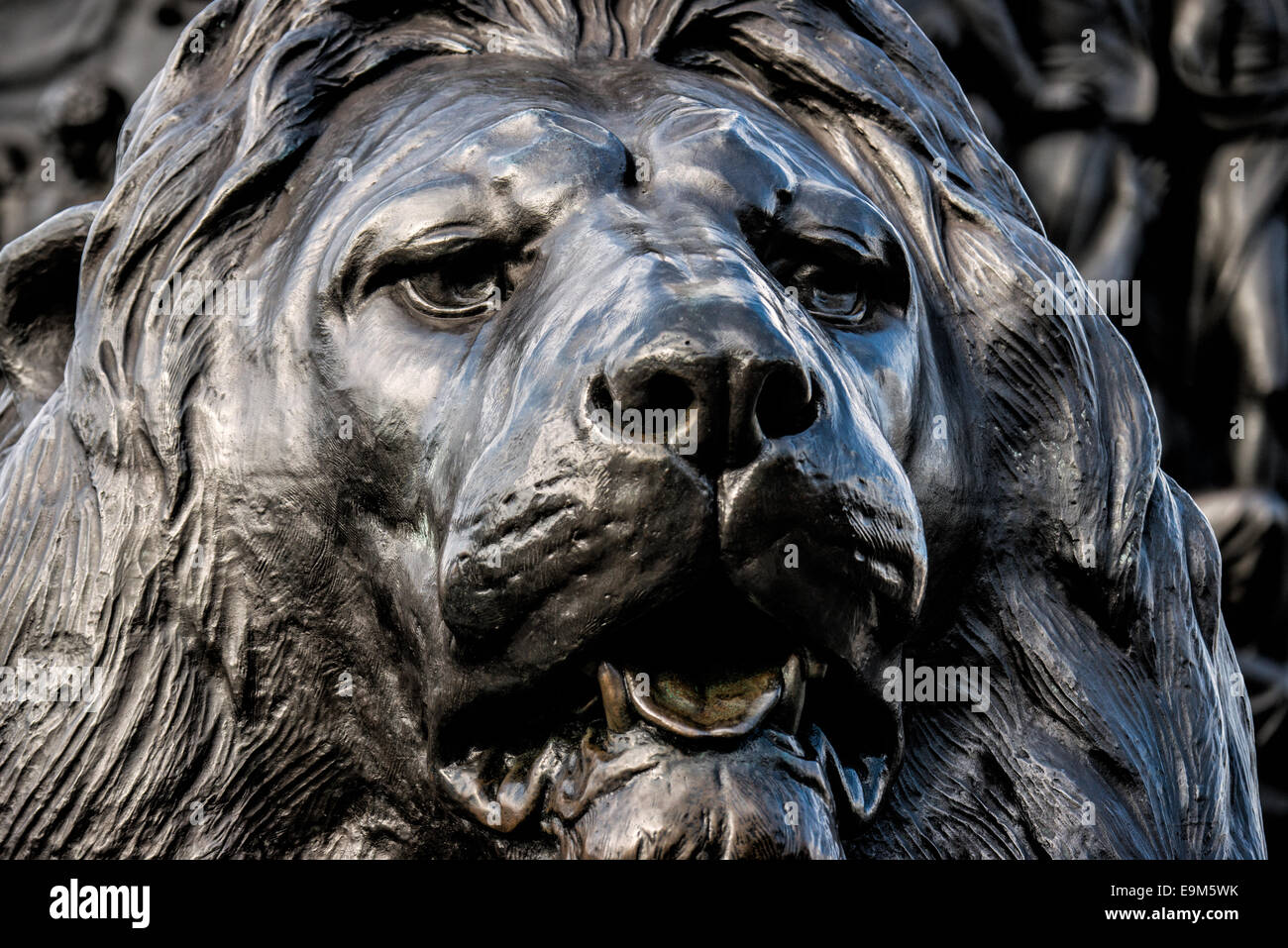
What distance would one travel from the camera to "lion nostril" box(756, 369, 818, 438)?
83.2 inches

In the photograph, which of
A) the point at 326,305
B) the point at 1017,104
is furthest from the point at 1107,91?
the point at 326,305

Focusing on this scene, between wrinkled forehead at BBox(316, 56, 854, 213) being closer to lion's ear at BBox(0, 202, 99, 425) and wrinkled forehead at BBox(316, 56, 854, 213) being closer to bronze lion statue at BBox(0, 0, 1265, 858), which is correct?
bronze lion statue at BBox(0, 0, 1265, 858)

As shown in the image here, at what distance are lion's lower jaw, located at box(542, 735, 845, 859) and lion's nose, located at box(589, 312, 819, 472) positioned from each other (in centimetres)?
31

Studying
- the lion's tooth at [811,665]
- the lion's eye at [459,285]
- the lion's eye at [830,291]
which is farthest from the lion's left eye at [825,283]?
the lion's tooth at [811,665]

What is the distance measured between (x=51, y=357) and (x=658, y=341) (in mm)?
1268

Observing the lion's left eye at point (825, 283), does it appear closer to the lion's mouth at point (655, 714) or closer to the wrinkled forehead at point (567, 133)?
the wrinkled forehead at point (567, 133)

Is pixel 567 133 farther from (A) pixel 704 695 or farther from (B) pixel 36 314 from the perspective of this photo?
(B) pixel 36 314

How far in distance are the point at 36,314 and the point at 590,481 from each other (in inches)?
49.1

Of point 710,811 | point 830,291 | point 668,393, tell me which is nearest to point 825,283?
point 830,291

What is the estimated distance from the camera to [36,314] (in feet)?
9.74

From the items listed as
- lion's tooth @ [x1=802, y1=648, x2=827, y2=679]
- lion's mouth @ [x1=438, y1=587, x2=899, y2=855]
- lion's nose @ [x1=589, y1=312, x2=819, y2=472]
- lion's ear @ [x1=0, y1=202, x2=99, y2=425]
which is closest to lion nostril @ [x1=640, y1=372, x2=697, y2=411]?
lion's nose @ [x1=589, y1=312, x2=819, y2=472]

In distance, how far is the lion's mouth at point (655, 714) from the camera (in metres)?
2.11

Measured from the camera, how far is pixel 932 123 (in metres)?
2.74

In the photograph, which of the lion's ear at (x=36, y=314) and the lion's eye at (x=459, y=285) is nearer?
the lion's eye at (x=459, y=285)
